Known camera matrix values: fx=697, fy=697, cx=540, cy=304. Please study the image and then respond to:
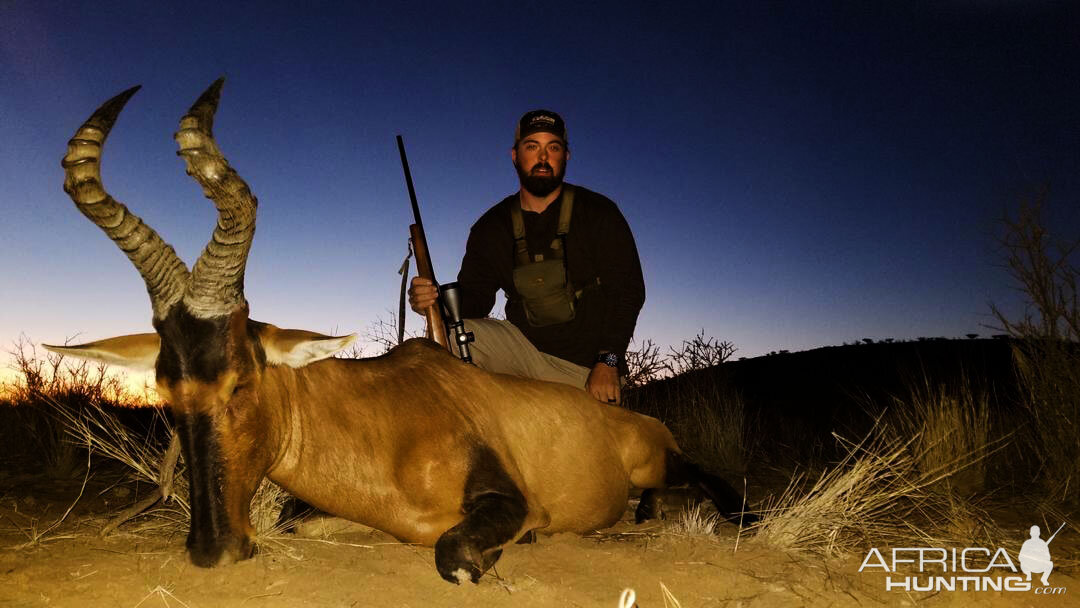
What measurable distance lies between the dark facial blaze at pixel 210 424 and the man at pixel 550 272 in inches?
103

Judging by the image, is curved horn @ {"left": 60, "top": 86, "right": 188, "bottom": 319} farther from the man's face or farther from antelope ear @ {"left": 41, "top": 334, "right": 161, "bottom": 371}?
the man's face

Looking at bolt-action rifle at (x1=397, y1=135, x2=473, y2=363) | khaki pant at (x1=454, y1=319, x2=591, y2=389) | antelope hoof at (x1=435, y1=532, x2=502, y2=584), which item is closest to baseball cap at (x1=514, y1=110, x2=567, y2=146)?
bolt-action rifle at (x1=397, y1=135, x2=473, y2=363)

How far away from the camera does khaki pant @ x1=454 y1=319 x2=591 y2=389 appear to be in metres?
5.73

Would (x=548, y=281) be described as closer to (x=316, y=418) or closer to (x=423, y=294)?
(x=423, y=294)

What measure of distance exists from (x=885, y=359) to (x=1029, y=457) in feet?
65.4

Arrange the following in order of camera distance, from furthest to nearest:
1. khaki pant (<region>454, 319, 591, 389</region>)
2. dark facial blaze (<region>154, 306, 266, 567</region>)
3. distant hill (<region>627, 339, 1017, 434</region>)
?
distant hill (<region>627, 339, 1017, 434</region>), khaki pant (<region>454, 319, 591, 389</region>), dark facial blaze (<region>154, 306, 266, 567</region>)

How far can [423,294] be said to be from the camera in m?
5.46

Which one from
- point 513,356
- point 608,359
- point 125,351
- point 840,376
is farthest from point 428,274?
point 840,376

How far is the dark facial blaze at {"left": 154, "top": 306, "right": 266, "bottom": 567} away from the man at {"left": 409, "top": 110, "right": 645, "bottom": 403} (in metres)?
2.62

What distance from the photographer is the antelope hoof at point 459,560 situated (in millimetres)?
3127

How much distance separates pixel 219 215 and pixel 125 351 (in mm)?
829

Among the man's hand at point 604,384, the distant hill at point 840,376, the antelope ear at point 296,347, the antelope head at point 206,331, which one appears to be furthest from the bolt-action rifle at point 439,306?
the distant hill at point 840,376

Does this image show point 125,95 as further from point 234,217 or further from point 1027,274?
point 1027,274

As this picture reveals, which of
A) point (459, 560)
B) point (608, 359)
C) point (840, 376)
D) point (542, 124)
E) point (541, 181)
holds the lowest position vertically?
point (459, 560)
